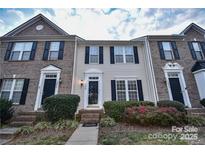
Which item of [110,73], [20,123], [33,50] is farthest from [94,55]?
[20,123]

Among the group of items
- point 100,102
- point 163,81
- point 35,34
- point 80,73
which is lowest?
point 100,102

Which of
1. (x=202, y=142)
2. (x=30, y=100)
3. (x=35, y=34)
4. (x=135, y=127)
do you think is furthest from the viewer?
(x=35, y=34)

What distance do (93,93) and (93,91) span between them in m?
0.14

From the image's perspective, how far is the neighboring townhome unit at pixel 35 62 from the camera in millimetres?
8938

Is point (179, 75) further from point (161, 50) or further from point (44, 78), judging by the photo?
point (44, 78)

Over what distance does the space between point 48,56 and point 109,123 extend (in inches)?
259

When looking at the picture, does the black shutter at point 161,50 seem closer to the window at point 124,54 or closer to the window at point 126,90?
the window at point 124,54

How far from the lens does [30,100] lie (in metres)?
8.74

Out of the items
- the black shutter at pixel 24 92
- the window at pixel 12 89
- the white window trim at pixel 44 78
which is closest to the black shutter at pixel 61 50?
the white window trim at pixel 44 78

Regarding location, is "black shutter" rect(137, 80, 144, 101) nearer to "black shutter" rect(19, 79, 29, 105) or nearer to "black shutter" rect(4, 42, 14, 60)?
"black shutter" rect(19, 79, 29, 105)

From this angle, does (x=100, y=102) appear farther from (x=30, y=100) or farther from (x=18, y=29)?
(x=18, y=29)

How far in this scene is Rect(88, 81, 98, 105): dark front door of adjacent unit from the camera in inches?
360

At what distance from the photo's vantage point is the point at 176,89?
9.24 meters
